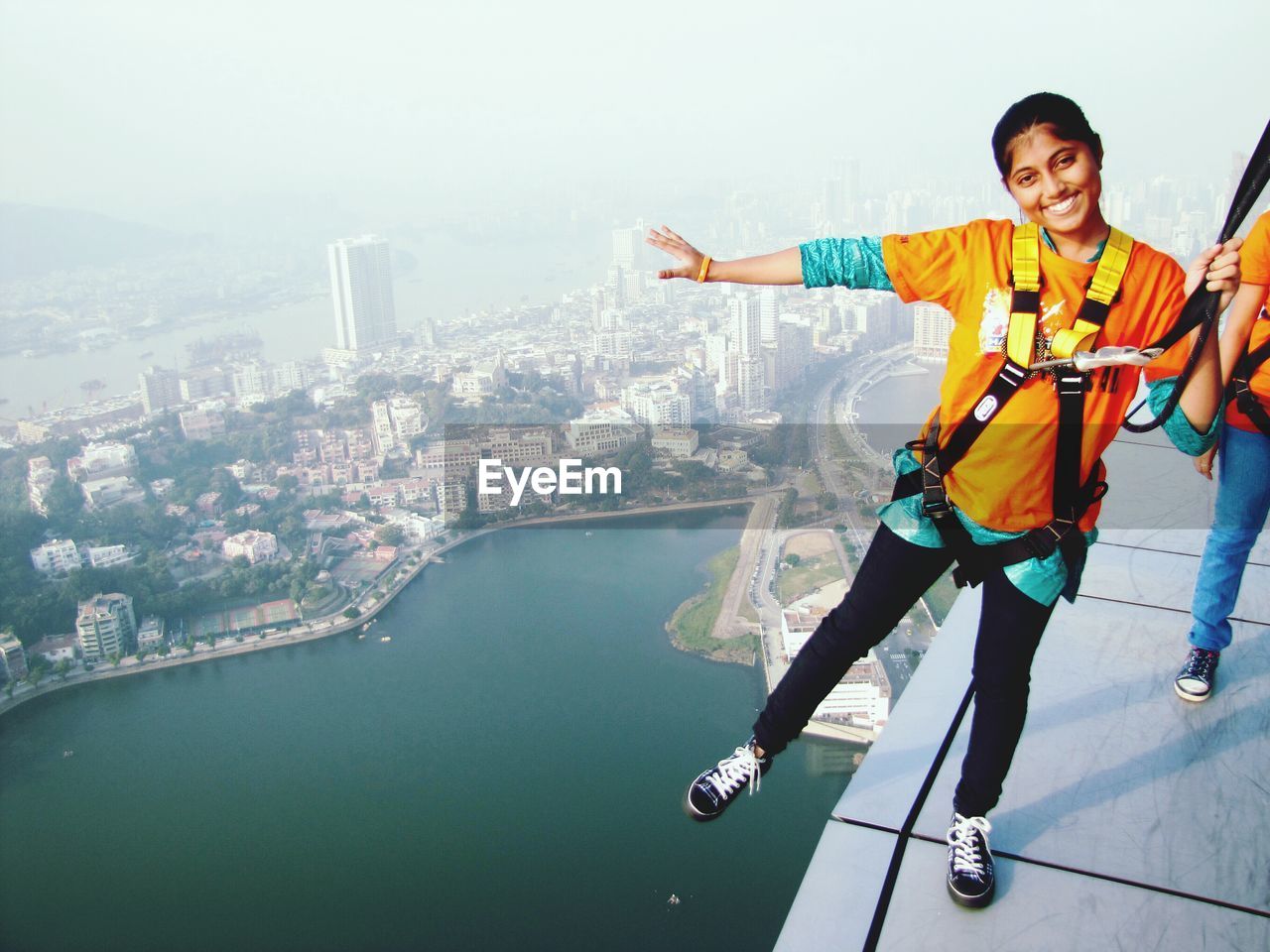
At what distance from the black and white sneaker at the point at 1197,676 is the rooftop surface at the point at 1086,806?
0.03 feet

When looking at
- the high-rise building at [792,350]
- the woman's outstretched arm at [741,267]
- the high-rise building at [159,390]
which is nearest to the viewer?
the woman's outstretched arm at [741,267]

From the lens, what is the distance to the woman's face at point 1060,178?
0.61 metres

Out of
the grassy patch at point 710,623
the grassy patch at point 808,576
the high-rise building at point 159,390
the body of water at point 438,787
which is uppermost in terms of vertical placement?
the high-rise building at point 159,390

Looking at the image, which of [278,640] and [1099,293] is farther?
[278,640]

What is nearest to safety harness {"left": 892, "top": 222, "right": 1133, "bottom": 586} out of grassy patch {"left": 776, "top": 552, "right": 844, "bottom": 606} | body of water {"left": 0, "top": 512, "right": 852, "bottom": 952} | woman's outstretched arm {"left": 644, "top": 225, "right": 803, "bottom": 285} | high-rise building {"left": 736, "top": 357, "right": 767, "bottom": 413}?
woman's outstretched arm {"left": 644, "top": 225, "right": 803, "bottom": 285}

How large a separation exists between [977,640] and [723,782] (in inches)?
9.6

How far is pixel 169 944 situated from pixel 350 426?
7438 mm

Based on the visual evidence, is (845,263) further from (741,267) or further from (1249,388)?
(1249,388)

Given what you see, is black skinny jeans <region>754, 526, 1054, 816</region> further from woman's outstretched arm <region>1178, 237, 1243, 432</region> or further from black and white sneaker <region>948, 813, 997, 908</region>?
woman's outstretched arm <region>1178, 237, 1243, 432</region>

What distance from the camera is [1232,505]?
89 cm

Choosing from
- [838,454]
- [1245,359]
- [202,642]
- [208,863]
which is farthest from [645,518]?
[1245,359]

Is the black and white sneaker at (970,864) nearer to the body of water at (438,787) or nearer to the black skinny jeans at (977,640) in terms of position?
the black skinny jeans at (977,640)

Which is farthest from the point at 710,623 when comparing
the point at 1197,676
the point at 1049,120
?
the point at 1049,120

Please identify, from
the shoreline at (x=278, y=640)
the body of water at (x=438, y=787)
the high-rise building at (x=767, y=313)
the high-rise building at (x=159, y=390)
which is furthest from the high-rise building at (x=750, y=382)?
the high-rise building at (x=159, y=390)
